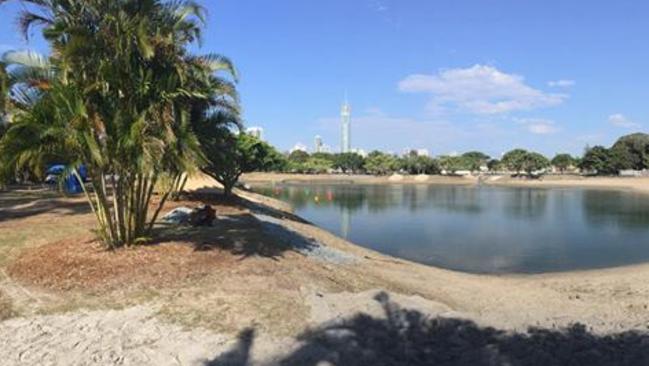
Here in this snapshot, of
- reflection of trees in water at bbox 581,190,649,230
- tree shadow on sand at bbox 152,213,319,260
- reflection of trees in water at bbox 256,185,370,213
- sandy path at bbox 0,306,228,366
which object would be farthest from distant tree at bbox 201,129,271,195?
reflection of trees in water at bbox 581,190,649,230

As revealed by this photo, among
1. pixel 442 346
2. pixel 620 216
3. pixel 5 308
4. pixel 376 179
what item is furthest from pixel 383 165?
pixel 5 308

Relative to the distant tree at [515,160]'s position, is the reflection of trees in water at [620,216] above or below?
below

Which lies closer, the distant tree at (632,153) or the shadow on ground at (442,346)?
the shadow on ground at (442,346)

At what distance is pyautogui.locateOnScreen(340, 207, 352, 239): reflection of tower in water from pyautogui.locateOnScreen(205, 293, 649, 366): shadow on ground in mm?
28141

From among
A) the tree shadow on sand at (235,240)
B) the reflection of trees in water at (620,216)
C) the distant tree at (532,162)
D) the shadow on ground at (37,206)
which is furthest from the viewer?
the distant tree at (532,162)

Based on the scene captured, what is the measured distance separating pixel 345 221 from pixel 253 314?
40245 millimetres

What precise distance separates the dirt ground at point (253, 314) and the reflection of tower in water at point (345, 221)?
24.4m

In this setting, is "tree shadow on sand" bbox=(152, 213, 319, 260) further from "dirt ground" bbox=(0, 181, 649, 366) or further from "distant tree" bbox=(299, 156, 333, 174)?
"distant tree" bbox=(299, 156, 333, 174)

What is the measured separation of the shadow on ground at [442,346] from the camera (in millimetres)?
10234

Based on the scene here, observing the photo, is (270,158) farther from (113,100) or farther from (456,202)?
(113,100)

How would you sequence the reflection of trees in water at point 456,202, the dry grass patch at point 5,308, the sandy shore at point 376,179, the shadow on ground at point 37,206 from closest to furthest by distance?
1. the dry grass patch at point 5,308
2. the shadow on ground at point 37,206
3. the reflection of trees in water at point 456,202
4. the sandy shore at point 376,179

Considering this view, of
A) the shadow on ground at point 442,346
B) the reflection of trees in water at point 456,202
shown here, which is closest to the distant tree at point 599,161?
the reflection of trees in water at point 456,202

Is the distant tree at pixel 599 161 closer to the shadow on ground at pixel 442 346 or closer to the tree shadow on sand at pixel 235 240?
the tree shadow on sand at pixel 235 240

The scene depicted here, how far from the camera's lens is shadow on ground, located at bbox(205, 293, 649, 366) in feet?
33.6
